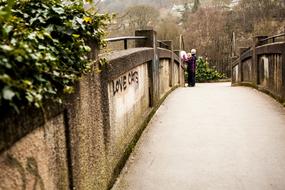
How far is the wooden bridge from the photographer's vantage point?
2301 millimetres

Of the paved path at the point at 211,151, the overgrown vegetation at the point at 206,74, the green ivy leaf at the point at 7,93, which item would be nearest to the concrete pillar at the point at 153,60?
the paved path at the point at 211,151

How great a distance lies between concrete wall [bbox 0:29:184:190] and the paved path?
0.34m

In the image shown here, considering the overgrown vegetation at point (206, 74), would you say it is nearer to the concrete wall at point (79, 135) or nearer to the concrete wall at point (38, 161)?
the concrete wall at point (79, 135)

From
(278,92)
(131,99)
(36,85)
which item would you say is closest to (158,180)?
(131,99)

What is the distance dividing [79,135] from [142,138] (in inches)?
119

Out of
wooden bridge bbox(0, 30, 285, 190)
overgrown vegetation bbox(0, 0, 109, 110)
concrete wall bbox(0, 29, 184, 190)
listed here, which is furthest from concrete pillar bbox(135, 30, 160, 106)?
overgrown vegetation bbox(0, 0, 109, 110)

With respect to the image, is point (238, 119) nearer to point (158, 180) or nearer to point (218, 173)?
point (218, 173)

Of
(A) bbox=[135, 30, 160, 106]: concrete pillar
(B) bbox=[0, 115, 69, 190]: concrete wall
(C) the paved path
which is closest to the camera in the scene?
(B) bbox=[0, 115, 69, 190]: concrete wall

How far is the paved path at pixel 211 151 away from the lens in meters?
4.38

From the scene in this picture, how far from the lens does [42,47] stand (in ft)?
7.56

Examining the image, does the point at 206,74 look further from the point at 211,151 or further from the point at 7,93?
the point at 7,93

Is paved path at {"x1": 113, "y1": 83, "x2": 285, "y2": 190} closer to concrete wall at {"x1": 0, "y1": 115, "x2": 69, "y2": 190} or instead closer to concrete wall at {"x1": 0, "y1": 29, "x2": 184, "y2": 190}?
concrete wall at {"x1": 0, "y1": 29, "x2": 184, "y2": 190}

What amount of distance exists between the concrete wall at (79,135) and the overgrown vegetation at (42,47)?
13 centimetres

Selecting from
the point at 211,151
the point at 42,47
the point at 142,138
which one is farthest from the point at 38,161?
the point at 142,138
